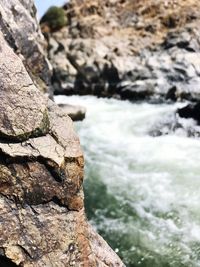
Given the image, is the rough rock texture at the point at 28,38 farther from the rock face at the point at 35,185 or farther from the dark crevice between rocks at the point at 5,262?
the dark crevice between rocks at the point at 5,262

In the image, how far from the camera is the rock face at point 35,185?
18.3 ft

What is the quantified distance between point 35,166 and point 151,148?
1011 centimetres

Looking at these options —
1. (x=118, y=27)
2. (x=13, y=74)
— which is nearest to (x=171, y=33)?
(x=118, y=27)

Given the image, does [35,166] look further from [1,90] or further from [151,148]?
[151,148]

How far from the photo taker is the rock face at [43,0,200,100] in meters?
24.8

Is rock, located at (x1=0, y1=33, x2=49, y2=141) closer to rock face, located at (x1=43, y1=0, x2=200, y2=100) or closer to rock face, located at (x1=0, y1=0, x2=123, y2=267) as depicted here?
rock face, located at (x1=0, y1=0, x2=123, y2=267)

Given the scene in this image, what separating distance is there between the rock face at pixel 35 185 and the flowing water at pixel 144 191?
316 cm

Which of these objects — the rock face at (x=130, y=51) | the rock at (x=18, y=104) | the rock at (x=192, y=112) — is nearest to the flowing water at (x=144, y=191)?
the rock at (x=192, y=112)

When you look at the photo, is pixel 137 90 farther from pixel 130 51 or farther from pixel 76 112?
pixel 76 112

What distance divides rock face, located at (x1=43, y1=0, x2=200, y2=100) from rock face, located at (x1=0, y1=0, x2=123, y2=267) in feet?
58.1

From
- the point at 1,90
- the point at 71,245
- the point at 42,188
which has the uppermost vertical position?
Answer: the point at 1,90

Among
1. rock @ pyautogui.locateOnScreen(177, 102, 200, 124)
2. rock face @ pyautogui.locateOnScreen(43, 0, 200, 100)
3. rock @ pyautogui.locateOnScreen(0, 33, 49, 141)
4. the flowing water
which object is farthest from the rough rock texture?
rock face @ pyautogui.locateOnScreen(43, 0, 200, 100)

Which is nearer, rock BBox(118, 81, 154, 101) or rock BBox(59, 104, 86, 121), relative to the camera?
rock BBox(59, 104, 86, 121)

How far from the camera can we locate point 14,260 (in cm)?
541
